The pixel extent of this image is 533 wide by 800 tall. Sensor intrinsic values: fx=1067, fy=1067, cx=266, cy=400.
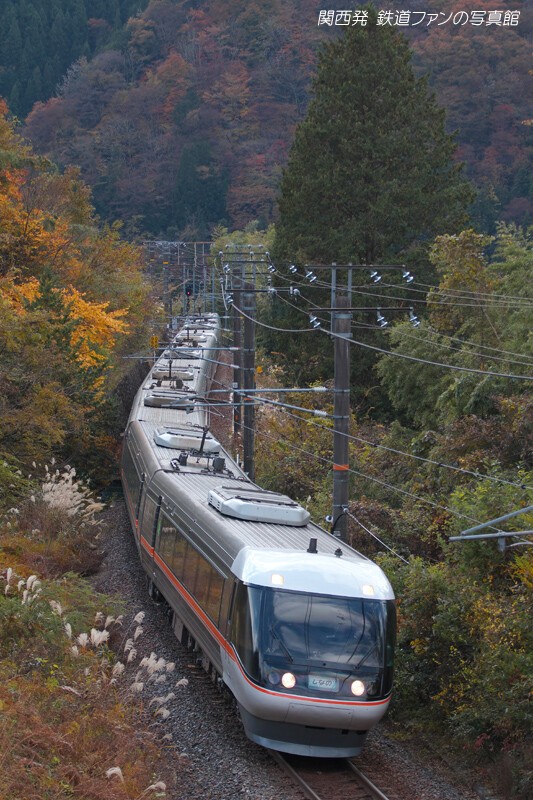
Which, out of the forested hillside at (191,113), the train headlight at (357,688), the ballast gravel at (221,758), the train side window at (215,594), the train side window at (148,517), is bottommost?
the ballast gravel at (221,758)

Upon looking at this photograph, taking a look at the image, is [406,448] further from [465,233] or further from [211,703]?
[211,703]

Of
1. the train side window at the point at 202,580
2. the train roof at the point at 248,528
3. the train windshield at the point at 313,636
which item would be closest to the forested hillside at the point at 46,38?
the train roof at the point at 248,528

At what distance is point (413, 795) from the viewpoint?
1050cm

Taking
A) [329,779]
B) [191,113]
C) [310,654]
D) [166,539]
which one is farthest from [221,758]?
[191,113]

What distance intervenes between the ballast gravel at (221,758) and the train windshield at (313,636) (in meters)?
0.90

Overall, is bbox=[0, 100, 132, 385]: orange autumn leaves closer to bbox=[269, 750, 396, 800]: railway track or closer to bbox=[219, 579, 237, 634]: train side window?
bbox=[219, 579, 237, 634]: train side window

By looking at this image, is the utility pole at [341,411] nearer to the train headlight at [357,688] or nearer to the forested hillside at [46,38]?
the train headlight at [357,688]

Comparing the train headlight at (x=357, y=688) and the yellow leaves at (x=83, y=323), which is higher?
the yellow leaves at (x=83, y=323)

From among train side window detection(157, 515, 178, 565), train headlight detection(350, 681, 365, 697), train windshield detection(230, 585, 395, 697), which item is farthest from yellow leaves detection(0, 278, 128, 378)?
train headlight detection(350, 681, 365, 697)

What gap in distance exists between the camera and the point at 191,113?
96.2 meters

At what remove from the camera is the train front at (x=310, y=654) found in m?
10.5

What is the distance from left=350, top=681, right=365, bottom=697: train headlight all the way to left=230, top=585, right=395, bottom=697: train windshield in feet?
0.27

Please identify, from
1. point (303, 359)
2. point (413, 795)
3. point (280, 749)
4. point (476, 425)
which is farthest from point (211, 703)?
point (303, 359)
